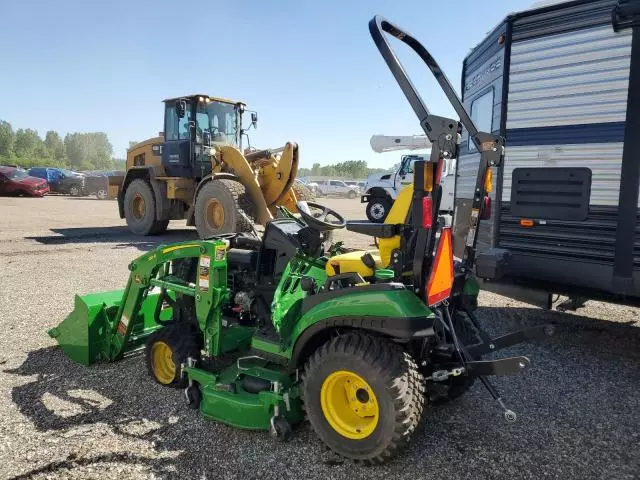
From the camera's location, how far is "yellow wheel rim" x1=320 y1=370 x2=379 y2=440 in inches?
108

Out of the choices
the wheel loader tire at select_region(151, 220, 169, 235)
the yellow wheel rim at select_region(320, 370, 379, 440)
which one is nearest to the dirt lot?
the yellow wheel rim at select_region(320, 370, 379, 440)

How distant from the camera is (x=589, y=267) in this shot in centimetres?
414

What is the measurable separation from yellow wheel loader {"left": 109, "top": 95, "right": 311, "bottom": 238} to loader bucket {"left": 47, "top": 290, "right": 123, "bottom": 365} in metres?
5.44

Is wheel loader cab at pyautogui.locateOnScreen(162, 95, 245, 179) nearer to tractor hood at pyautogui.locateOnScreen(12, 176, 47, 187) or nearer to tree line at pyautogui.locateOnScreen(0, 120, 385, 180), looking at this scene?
tractor hood at pyautogui.locateOnScreen(12, 176, 47, 187)

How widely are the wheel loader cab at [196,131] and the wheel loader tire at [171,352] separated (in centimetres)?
770

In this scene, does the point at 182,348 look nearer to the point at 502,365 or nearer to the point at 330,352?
the point at 330,352

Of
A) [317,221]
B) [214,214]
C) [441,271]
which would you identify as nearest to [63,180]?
[214,214]

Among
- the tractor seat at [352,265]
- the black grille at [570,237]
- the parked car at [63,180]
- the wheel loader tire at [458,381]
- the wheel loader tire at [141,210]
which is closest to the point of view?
the tractor seat at [352,265]

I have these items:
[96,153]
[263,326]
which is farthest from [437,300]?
[96,153]

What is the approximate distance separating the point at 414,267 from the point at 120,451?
2004 millimetres

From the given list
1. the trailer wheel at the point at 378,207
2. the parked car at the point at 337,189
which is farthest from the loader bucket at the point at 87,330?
the parked car at the point at 337,189

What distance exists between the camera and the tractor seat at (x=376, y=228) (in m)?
2.81

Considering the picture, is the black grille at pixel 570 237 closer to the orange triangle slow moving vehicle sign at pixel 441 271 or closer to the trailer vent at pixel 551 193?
the trailer vent at pixel 551 193

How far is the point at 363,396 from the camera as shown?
284 centimetres
